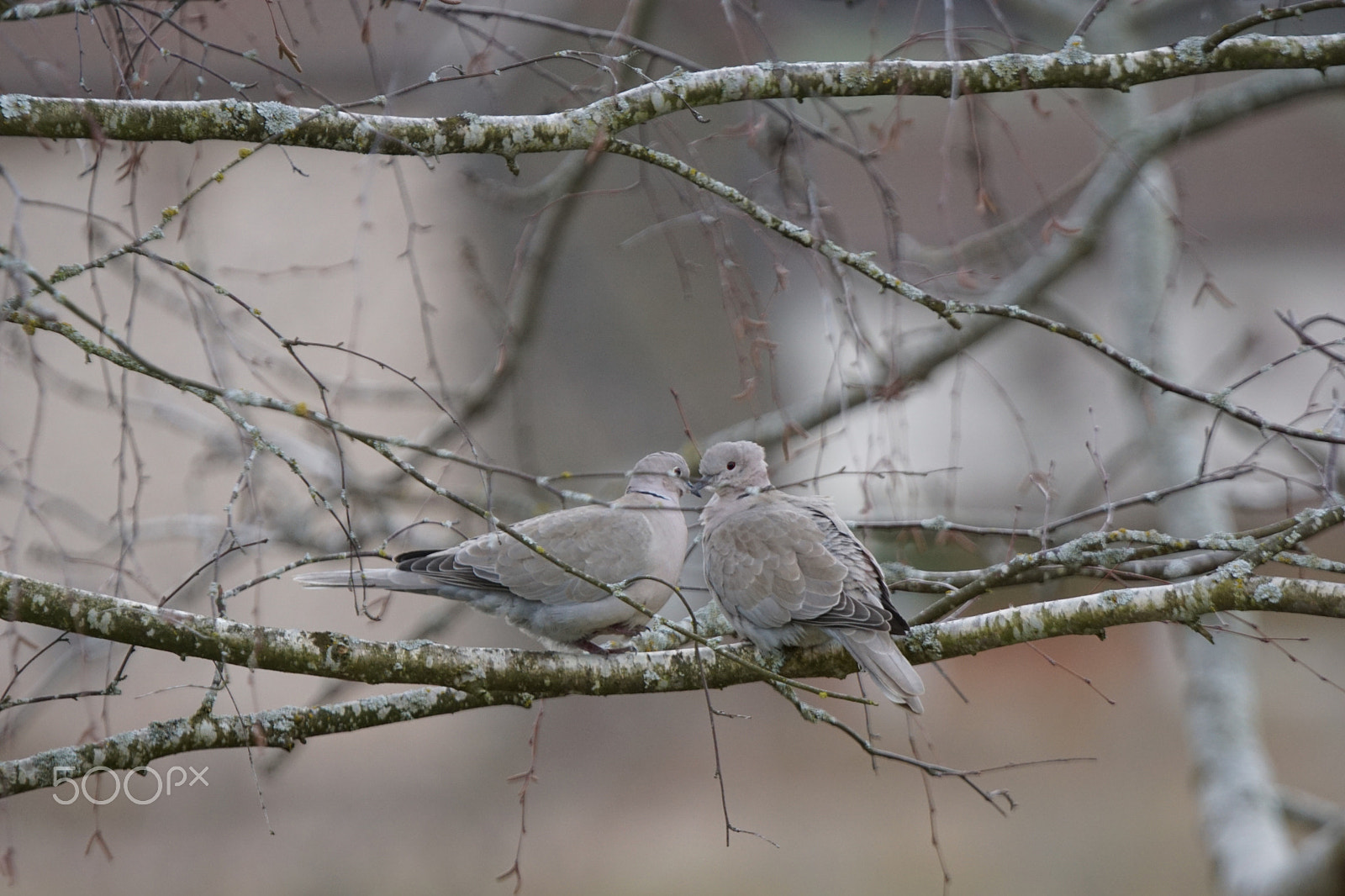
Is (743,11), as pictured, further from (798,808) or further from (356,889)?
(798,808)

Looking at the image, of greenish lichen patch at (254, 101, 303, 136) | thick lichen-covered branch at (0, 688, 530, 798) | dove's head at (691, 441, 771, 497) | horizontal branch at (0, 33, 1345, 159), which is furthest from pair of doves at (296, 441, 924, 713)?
greenish lichen patch at (254, 101, 303, 136)

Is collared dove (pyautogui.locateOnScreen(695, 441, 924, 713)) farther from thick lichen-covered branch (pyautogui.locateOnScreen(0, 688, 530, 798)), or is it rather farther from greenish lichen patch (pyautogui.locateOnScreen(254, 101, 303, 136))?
greenish lichen patch (pyautogui.locateOnScreen(254, 101, 303, 136))

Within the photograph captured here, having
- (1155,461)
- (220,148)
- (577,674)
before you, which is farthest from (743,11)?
(220,148)

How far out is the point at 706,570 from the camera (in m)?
3.54

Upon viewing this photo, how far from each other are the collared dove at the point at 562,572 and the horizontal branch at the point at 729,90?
4.13 ft

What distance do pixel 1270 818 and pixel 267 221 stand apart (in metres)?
6.39

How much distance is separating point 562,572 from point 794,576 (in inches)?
32.1

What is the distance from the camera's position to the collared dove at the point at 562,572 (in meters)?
3.53

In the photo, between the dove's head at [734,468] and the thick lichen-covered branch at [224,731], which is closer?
the thick lichen-covered branch at [224,731]

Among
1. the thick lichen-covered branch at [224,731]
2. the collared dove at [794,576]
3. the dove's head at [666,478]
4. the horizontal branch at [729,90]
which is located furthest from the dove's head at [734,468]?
the horizontal branch at [729,90]

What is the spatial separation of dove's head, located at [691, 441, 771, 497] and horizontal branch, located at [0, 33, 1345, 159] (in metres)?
1.49

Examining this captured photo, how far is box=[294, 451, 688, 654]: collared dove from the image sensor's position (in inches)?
139

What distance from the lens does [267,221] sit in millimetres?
7230

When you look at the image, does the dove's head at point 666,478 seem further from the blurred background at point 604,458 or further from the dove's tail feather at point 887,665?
the dove's tail feather at point 887,665
